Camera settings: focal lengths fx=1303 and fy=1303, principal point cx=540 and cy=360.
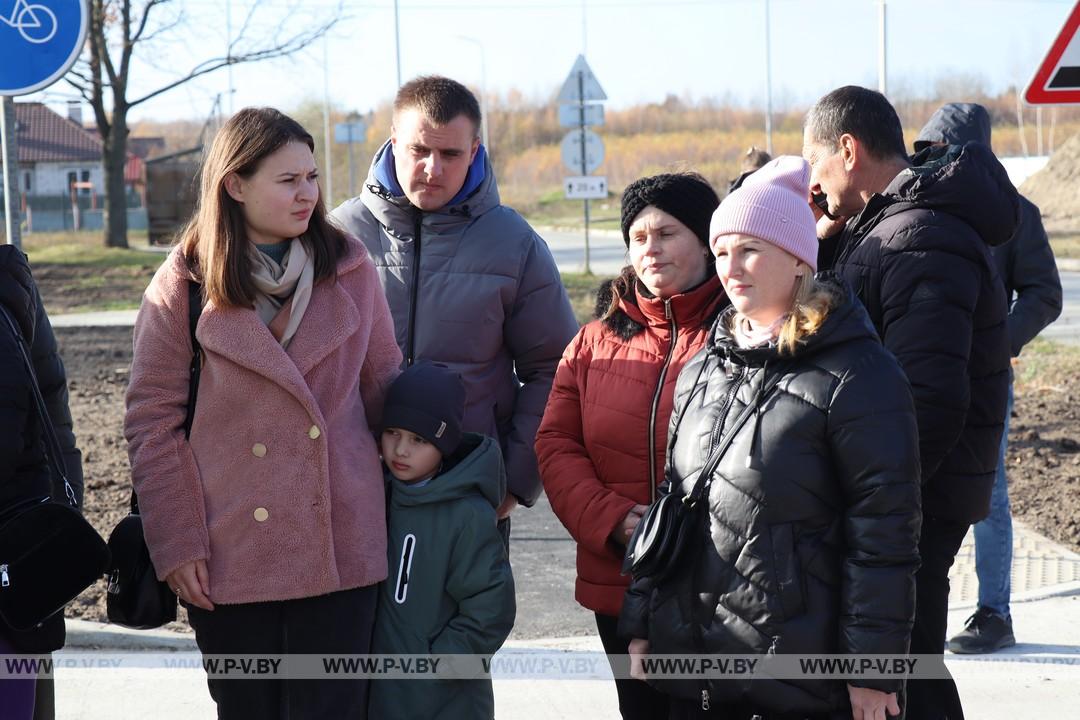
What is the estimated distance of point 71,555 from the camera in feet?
9.94

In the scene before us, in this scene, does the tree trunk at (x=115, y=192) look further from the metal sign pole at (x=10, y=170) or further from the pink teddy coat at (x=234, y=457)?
the pink teddy coat at (x=234, y=457)

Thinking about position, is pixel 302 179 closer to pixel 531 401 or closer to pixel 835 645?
pixel 531 401

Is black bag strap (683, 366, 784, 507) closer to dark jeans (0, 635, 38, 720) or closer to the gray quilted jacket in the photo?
the gray quilted jacket

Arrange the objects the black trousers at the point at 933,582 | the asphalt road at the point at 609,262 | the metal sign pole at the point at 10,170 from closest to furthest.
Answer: the black trousers at the point at 933,582 → the metal sign pole at the point at 10,170 → the asphalt road at the point at 609,262

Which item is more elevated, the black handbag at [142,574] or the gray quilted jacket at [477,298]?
the gray quilted jacket at [477,298]

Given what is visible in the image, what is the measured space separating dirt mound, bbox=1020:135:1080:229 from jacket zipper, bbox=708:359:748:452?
37080mm

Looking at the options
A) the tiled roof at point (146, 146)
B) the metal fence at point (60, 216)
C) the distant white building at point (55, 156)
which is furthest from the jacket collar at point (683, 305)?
the tiled roof at point (146, 146)

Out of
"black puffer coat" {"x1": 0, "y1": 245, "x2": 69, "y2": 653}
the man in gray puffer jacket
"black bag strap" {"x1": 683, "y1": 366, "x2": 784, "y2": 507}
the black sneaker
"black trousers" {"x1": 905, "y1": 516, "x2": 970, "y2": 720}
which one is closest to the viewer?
"black bag strap" {"x1": 683, "y1": 366, "x2": 784, "y2": 507}

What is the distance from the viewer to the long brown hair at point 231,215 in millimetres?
3111

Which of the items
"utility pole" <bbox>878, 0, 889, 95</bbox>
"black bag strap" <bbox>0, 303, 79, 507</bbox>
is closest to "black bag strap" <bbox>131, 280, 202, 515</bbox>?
"black bag strap" <bbox>0, 303, 79, 507</bbox>

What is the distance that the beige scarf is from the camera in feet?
10.4

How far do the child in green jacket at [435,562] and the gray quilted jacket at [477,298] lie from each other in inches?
17.7

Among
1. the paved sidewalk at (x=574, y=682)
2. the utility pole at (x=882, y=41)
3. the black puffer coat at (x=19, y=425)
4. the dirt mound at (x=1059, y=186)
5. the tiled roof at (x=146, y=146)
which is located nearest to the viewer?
the black puffer coat at (x=19, y=425)

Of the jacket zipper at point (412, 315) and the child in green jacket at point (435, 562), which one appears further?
the jacket zipper at point (412, 315)
